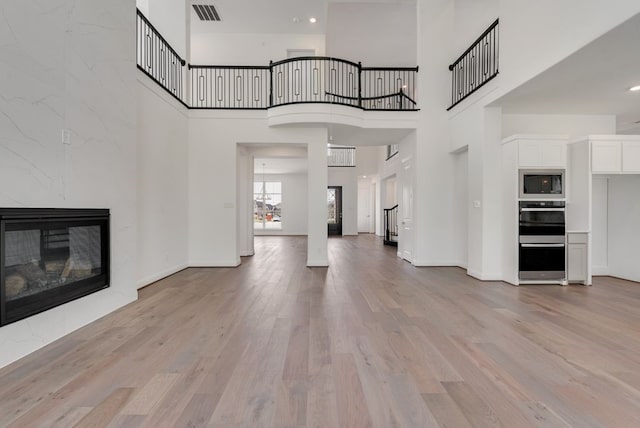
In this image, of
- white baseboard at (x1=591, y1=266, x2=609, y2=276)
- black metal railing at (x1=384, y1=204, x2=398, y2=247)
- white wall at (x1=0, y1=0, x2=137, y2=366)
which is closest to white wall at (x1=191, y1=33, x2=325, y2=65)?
white wall at (x1=0, y1=0, x2=137, y2=366)

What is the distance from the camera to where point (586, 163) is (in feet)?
15.1

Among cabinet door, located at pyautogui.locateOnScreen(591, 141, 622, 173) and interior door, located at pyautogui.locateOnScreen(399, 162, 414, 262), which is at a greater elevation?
cabinet door, located at pyautogui.locateOnScreen(591, 141, 622, 173)

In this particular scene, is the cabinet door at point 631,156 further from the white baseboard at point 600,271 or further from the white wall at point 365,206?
the white wall at point 365,206

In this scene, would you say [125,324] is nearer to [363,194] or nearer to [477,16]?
[477,16]

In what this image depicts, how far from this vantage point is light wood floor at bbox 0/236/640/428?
1.68m

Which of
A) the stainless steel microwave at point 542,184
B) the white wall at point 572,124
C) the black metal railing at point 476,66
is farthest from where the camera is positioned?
the white wall at point 572,124

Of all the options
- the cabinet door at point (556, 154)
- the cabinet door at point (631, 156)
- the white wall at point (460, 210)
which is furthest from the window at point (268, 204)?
the cabinet door at point (631, 156)

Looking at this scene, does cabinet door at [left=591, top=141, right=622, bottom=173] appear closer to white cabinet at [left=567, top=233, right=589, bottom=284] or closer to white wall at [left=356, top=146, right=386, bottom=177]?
white cabinet at [left=567, top=233, right=589, bottom=284]

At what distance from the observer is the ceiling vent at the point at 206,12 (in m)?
7.31

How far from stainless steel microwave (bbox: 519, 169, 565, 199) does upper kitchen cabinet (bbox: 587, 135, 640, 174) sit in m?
0.45

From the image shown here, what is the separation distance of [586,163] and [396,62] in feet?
25.3

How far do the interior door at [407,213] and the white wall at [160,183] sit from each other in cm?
477

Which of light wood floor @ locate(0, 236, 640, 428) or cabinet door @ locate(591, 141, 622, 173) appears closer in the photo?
A: light wood floor @ locate(0, 236, 640, 428)

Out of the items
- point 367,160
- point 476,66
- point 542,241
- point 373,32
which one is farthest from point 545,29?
point 367,160
